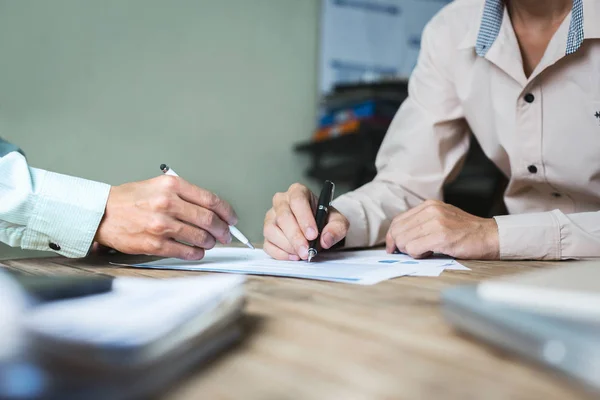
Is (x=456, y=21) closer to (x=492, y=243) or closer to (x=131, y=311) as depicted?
(x=492, y=243)

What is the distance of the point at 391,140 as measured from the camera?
4.08 feet

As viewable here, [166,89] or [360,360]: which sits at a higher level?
[166,89]

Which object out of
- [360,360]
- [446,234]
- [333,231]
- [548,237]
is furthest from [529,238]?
[360,360]

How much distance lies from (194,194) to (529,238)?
52 cm

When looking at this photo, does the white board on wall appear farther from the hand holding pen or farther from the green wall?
the hand holding pen

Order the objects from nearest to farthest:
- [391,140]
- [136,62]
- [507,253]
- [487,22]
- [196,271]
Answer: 1. [196,271]
2. [507,253]
3. [487,22]
4. [391,140]
5. [136,62]

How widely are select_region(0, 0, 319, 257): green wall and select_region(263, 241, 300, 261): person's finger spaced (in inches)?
48.6

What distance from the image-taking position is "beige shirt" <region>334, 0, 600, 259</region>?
801 millimetres

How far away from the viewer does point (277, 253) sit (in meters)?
0.75

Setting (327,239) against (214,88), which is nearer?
(327,239)

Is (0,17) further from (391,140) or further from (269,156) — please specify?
(391,140)

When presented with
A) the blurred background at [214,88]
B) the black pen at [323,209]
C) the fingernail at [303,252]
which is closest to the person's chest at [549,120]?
the black pen at [323,209]

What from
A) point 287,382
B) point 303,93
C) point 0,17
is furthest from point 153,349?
point 303,93

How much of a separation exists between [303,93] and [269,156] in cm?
34
